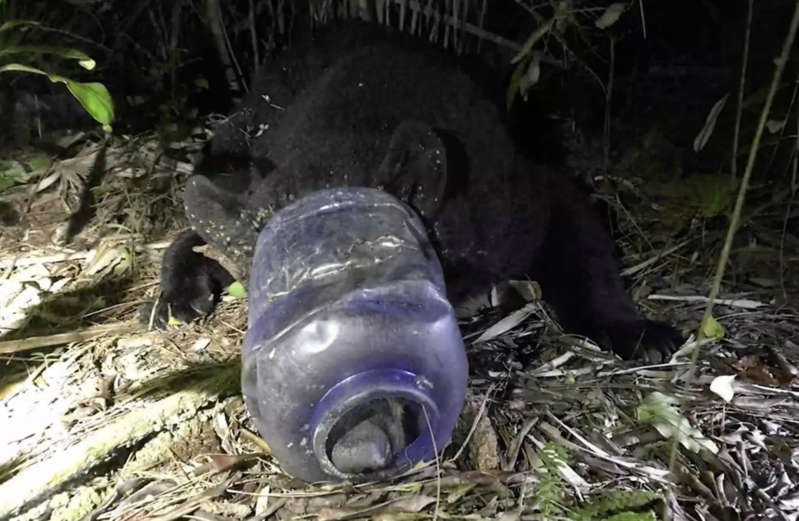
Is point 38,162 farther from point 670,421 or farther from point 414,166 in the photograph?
point 670,421

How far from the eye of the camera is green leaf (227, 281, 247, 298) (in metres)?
2.40

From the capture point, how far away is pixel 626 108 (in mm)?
2971

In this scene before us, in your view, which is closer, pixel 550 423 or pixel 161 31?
pixel 550 423

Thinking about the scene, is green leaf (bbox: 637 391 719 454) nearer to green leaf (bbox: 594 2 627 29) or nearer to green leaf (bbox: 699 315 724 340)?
green leaf (bbox: 699 315 724 340)

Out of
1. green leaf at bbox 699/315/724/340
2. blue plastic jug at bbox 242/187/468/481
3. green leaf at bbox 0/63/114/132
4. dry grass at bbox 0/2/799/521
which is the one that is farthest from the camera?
green leaf at bbox 0/63/114/132

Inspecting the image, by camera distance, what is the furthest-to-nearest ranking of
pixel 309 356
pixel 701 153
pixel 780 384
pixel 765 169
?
1. pixel 701 153
2. pixel 765 169
3. pixel 780 384
4. pixel 309 356

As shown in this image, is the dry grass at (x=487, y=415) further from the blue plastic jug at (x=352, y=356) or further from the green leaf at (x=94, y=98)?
the green leaf at (x=94, y=98)

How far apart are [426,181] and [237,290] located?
0.96 metres

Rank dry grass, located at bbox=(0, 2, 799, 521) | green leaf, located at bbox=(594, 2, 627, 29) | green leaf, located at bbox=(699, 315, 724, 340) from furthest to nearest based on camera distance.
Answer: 1. green leaf, located at bbox=(594, 2, 627, 29)
2. green leaf, located at bbox=(699, 315, 724, 340)
3. dry grass, located at bbox=(0, 2, 799, 521)

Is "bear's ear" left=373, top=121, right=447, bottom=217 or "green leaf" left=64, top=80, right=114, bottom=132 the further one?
"green leaf" left=64, top=80, right=114, bottom=132

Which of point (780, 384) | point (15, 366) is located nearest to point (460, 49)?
point (780, 384)

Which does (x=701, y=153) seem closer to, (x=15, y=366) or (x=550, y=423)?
(x=550, y=423)

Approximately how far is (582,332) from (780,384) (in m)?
0.52

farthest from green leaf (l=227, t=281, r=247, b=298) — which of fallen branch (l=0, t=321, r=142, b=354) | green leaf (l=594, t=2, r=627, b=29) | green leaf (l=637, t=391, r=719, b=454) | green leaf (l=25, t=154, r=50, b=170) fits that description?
green leaf (l=594, t=2, r=627, b=29)
